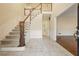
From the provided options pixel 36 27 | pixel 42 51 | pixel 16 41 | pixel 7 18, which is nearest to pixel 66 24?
pixel 36 27

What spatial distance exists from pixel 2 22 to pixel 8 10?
2.47 ft

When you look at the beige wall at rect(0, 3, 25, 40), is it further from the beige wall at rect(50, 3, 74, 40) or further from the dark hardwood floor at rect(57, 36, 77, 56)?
the dark hardwood floor at rect(57, 36, 77, 56)

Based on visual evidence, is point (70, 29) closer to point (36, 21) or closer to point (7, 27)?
point (36, 21)

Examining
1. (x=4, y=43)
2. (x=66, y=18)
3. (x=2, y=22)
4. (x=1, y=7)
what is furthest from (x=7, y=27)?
(x=66, y=18)

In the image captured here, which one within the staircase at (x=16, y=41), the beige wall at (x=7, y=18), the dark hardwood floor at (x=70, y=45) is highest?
the beige wall at (x=7, y=18)

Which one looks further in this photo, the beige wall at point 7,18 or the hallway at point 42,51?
the beige wall at point 7,18

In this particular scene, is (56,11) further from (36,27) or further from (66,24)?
(66,24)

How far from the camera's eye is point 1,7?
29.1ft

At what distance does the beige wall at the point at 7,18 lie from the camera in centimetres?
888

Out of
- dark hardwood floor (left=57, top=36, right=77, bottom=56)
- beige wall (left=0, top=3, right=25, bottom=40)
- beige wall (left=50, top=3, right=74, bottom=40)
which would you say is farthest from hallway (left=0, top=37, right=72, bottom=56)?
beige wall (left=0, top=3, right=25, bottom=40)

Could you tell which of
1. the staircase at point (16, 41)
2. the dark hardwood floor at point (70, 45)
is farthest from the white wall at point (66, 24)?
the staircase at point (16, 41)

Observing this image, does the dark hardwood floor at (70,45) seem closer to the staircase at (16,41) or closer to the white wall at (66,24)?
the staircase at (16,41)

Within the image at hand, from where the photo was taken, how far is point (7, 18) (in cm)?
904

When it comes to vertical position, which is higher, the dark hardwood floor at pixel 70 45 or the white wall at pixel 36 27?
the white wall at pixel 36 27
